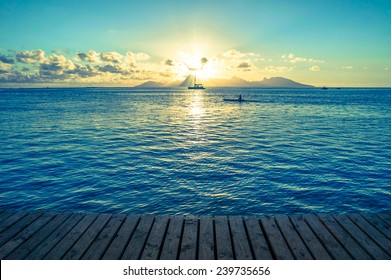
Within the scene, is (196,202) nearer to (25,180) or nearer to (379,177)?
(25,180)

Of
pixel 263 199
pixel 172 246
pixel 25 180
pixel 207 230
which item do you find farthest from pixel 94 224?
pixel 25 180

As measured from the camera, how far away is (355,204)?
577 inches

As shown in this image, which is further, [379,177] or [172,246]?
[379,177]

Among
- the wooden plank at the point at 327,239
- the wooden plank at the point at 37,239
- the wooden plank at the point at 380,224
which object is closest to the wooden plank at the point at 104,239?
the wooden plank at the point at 37,239

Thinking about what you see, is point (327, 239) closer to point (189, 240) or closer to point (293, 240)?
point (293, 240)

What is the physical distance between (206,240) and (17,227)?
17.4 feet

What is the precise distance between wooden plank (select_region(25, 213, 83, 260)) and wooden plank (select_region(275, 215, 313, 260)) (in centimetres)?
582

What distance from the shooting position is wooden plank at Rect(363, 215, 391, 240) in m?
7.20

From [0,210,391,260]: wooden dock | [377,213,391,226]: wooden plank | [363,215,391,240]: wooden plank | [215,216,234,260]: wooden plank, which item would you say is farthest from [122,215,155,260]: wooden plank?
[377,213,391,226]: wooden plank

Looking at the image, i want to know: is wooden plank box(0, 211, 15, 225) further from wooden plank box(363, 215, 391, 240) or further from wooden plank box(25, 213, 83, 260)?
wooden plank box(363, 215, 391, 240)

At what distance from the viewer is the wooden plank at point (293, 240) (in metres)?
6.16

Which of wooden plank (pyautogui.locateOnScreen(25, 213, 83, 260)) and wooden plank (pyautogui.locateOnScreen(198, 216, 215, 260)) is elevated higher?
wooden plank (pyautogui.locateOnScreen(198, 216, 215, 260))

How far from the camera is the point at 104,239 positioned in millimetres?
6805
